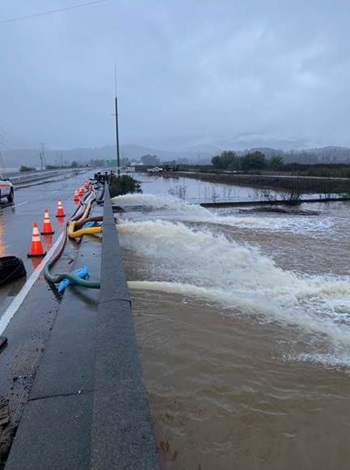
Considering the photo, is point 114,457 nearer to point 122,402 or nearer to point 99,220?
point 122,402

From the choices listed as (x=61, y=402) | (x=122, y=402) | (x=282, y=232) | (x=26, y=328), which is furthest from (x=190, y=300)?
(x=282, y=232)

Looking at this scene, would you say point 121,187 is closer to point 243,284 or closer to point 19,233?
point 19,233

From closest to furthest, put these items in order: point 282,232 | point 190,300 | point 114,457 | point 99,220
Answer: point 114,457, point 190,300, point 99,220, point 282,232

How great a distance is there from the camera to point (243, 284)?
29.9 feet

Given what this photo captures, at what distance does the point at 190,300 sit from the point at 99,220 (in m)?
7.08

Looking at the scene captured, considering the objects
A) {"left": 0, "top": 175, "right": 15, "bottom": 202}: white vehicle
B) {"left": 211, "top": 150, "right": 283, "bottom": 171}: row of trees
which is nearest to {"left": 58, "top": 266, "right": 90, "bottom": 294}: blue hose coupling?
{"left": 0, "top": 175, "right": 15, "bottom": 202}: white vehicle

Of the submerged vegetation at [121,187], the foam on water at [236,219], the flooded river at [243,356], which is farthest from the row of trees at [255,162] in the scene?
the flooded river at [243,356]

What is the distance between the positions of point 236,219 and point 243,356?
47.3 feet

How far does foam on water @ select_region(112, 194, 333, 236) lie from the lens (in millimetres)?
18375

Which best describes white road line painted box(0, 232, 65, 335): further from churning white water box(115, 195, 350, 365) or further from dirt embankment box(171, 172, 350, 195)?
dirt embankment box(171, 172, 350, 195)

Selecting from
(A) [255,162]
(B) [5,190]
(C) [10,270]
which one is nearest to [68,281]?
(C) [10,270]

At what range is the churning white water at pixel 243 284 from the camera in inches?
269

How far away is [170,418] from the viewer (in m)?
4.44

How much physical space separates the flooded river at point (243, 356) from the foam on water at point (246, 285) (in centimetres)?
3
